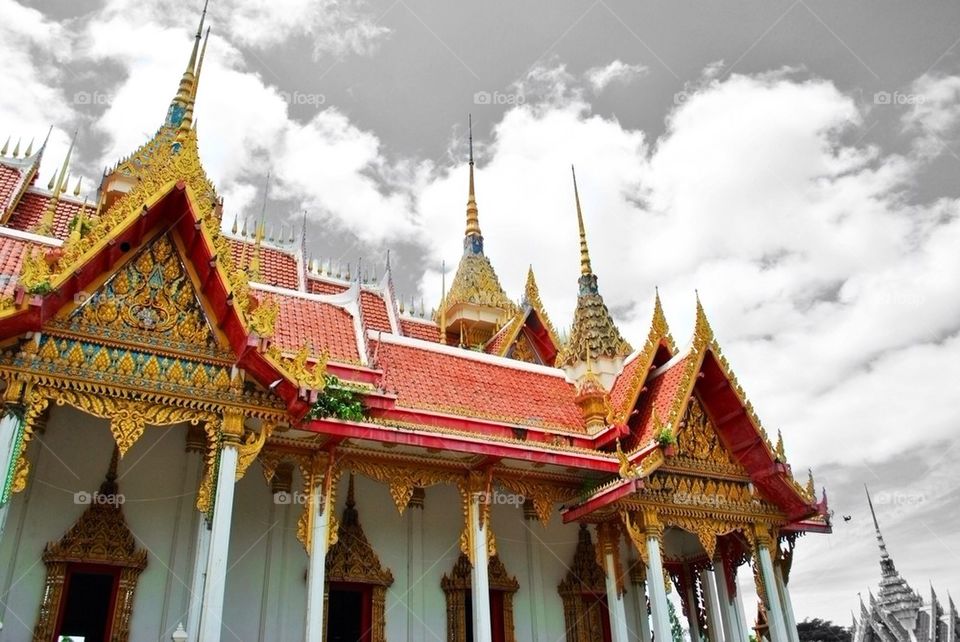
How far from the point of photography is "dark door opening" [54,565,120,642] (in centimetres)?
848

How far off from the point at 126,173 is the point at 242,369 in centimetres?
981

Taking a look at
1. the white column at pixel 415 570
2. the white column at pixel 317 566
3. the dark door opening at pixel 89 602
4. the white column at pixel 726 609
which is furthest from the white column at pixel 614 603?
the dark door opening at pixel 89 602

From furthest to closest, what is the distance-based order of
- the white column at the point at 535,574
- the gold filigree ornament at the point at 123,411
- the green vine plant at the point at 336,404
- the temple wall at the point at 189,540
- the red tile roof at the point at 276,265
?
the red tile roof at the point at 276,265 → the white column at the point at 535,574 → the green vine plant at the point at 336,404 → the temple wall at the point at 189,540 → the gold filigree ornament at the point at 123,411

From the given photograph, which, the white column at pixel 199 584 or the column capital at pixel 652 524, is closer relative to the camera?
the white column at pixel 199 584

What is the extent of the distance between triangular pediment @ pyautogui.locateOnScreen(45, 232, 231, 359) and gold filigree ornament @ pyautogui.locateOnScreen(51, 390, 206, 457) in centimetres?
61

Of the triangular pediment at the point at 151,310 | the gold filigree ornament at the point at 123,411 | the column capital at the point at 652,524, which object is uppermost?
the triangular pediment at the point at 151,310

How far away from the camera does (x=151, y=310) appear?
27.3 ft

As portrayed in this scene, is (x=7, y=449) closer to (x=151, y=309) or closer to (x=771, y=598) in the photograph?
(x=151, y=309)

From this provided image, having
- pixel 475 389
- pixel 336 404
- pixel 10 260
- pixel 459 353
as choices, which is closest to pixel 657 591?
pixel 475 389

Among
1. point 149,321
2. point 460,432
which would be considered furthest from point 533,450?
point 149,321

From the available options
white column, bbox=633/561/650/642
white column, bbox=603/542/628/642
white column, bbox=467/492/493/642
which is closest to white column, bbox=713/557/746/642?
white column, bbox=633/561/650/642

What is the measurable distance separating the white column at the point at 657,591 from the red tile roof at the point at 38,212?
1244cm

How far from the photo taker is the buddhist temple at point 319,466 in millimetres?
7965

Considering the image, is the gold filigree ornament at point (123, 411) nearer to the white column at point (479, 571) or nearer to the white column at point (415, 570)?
the white column at point (479, 571)
